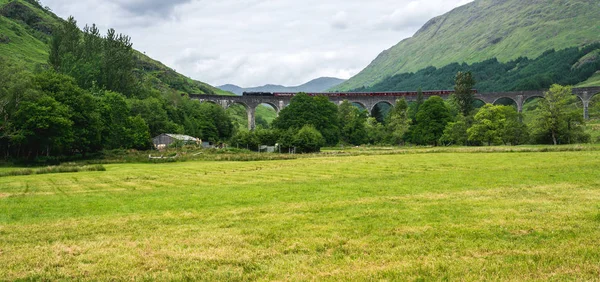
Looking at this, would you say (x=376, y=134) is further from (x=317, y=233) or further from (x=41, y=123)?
(x=317, y=233)

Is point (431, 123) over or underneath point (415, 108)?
underneath

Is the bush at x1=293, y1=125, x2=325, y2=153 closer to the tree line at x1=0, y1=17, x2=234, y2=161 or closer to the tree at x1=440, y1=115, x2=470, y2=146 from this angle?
the tree at x1=440, y1=115, x2=470, y2=146

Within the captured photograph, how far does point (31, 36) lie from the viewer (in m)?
144

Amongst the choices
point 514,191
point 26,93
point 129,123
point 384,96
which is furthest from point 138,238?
point 384,96

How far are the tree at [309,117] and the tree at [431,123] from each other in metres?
17.8

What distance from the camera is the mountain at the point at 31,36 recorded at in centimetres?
12231

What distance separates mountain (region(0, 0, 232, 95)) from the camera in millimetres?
122312

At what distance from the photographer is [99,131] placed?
197ft

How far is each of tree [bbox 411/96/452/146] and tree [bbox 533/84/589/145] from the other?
2038 cm

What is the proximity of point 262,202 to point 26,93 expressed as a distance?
4673 cm

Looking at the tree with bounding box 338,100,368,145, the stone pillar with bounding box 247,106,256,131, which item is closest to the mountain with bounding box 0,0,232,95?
the stone pillar with bounding box 247,106,256,131

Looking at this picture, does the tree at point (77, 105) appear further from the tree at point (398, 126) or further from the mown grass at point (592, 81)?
the mown grass at point (592, 81)

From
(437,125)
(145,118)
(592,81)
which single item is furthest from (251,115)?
(592,81)

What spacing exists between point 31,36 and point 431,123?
460 feet
